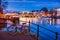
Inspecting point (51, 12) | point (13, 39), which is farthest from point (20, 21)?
point (13, 39)

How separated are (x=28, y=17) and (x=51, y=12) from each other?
0.68 m

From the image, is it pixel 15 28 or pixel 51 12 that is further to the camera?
pixel 51 12

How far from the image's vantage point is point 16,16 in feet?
16.4

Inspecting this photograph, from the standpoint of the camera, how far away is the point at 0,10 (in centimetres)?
496

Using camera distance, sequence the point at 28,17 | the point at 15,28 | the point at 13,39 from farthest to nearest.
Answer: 1. the point at 28,17
2. the point at 15,28
3. the point at 13,39

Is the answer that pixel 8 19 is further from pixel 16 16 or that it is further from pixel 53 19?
pixel 53 19

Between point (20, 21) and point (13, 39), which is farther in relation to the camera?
point (20, 21)

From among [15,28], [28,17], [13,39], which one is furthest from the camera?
[28,17]

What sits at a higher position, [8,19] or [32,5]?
[32,5]

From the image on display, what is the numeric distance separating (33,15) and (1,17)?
0.89 m

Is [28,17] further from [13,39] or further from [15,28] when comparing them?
[13,39]

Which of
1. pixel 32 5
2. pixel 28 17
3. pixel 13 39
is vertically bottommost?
pixel 13 39

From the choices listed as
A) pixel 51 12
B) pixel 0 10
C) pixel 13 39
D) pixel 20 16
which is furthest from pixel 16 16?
pixel 13 39

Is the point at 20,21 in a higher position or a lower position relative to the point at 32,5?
lower
